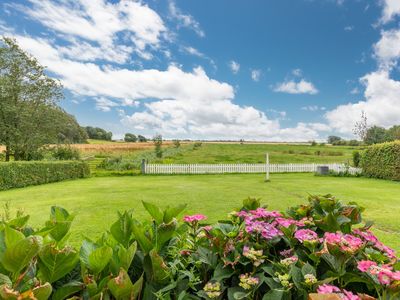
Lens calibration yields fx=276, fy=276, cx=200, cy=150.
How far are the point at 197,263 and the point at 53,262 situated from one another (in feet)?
1.69

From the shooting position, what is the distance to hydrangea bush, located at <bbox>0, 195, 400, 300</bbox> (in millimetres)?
835

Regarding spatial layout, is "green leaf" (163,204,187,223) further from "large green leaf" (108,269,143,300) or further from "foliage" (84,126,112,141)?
"foliage" (84,126,112,141)

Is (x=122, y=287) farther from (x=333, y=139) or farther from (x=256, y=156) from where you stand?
(x=333, y=139)

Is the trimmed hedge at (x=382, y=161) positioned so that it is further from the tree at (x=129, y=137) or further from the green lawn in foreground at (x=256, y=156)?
the tree at (x=129, y=137)

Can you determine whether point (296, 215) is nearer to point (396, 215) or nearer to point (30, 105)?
point (396, 215)

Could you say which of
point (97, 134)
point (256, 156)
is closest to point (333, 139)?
point (256, 156)

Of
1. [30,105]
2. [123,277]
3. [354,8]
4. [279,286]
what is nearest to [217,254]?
[279,286]

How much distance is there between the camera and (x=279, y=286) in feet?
3.21

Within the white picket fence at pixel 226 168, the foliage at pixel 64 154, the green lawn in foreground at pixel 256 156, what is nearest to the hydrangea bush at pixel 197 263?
the white picket fence at pixel 226 168

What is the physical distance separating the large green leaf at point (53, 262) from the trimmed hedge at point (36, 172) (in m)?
14.4

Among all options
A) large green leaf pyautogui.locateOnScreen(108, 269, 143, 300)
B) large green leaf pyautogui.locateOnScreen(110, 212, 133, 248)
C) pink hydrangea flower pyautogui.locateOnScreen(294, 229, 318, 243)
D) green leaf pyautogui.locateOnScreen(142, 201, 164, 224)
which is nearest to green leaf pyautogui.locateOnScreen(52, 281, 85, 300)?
large green leaf pyautogui.locateOnScreen(108, 269, 143, 300)

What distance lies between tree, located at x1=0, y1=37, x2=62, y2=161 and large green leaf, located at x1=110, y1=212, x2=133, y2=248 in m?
23.1

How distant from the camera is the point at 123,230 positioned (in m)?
1.16

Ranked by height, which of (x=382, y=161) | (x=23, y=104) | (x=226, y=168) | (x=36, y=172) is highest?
(x=23, y=104)
